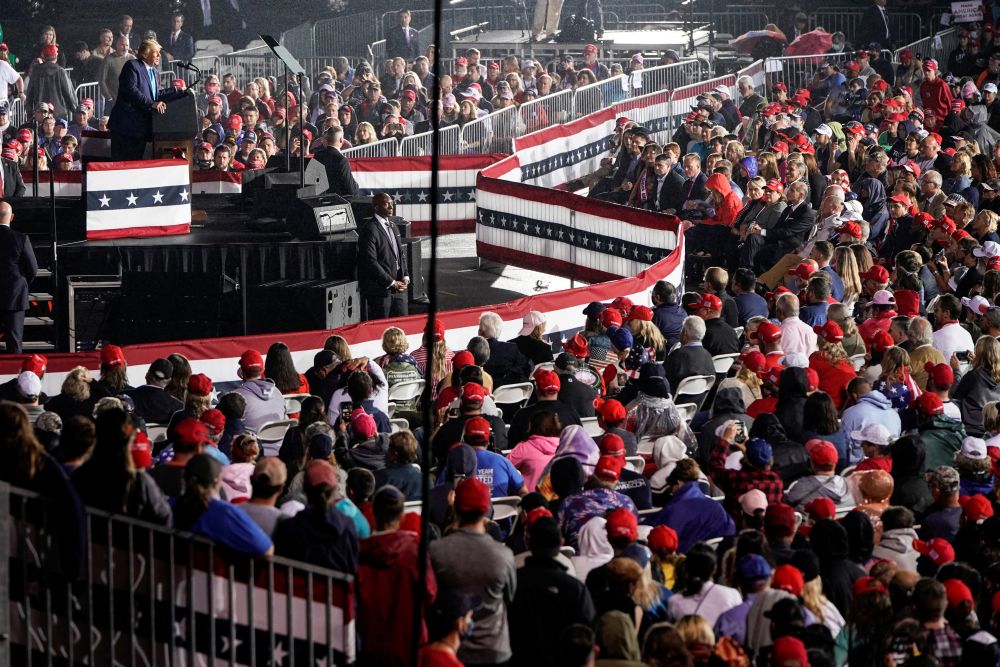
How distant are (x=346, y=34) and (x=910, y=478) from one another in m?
28.2

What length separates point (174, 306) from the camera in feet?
55.5

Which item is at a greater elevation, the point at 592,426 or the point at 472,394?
the point at 472,394

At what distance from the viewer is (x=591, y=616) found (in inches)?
322

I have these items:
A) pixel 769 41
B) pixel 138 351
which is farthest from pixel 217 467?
pixel 769 41

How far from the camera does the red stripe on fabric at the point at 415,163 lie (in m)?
23.6

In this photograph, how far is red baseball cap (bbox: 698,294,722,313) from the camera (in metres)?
14.4

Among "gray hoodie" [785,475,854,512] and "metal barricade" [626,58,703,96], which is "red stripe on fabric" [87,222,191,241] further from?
"metal barricade" [626,58,703,96]

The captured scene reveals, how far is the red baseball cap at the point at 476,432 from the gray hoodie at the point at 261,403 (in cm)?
214

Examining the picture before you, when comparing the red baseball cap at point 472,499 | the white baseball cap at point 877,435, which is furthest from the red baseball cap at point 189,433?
the white baseball cap at point 877,435

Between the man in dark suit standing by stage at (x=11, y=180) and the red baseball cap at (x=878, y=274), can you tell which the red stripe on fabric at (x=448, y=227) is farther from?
the red baseball cap at (x=878, y=274)

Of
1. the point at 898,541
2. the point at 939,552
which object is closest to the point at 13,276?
the point at 898,541

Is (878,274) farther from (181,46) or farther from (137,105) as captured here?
(181,46)

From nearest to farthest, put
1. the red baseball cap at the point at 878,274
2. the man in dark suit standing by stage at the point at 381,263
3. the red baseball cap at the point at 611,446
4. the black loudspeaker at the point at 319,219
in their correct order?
the red baseball cap at the point at 611,446, the red baseball cap at the point at 878,274, the man in dark suit standing by stage at the point at 381,263, the black loudspeaker at the point at 319,219

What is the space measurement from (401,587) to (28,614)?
64.4 inches
